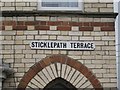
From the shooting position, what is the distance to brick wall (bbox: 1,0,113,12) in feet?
31.9

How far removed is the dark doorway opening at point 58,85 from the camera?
950cm

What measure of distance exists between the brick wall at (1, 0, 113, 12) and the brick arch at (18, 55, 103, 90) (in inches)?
45.8

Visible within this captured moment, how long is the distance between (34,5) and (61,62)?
1.40 meters

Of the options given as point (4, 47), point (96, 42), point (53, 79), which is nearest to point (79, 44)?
point (96, 42)

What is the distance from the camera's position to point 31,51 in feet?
31.5

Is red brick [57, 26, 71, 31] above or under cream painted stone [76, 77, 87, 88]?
above

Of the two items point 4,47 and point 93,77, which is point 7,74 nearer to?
point 4,47

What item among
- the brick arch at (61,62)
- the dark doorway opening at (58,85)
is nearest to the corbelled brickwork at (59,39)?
the brick arch at (61,62)

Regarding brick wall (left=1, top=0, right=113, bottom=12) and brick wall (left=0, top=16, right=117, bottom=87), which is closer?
brick wall (left=0, top=16, right=117, bottom=87)

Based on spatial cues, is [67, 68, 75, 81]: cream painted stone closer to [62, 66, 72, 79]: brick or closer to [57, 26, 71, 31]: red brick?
[62, 66, 72, 79]: brick

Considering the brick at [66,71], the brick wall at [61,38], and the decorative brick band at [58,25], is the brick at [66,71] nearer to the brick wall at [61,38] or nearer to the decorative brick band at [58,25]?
the brick wall at [61,38]

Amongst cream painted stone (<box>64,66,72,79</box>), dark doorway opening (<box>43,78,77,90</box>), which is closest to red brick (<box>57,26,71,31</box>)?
cream painted stone (<box>64,66,72,79</box>)

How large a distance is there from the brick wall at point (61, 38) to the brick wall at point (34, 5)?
205mm

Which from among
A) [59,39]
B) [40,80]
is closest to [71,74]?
[40,80]
